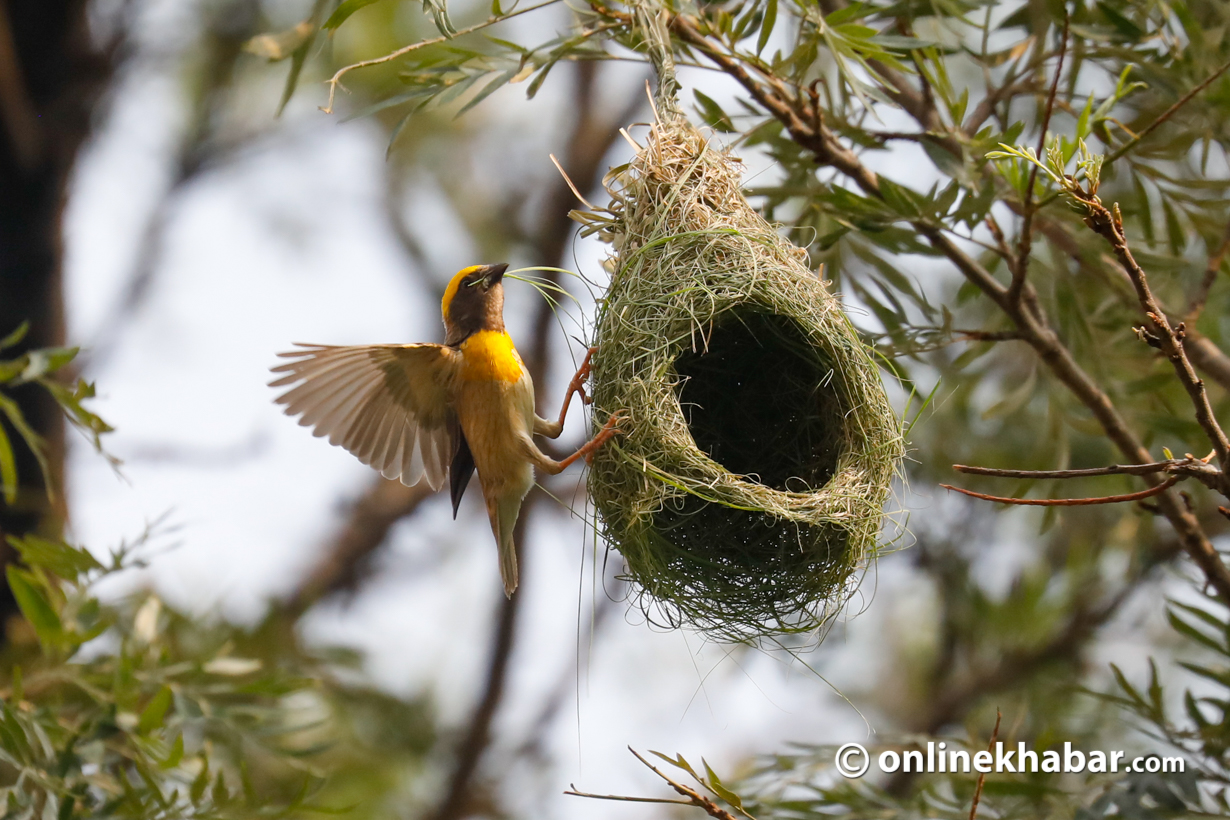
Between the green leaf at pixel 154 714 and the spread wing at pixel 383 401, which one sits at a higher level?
the spread wing at pixel 383 401

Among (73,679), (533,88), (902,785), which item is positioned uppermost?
(533,88)

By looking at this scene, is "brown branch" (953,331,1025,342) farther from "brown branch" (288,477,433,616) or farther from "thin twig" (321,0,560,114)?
"brown branch" (288,477,433,616)

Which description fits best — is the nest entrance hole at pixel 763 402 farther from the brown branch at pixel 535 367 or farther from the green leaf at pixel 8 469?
the brown branch at pixel 535 367

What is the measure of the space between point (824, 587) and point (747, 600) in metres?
0.17

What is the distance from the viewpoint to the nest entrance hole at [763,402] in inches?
90.2

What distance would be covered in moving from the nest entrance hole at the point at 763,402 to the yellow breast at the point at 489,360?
441 millimetres

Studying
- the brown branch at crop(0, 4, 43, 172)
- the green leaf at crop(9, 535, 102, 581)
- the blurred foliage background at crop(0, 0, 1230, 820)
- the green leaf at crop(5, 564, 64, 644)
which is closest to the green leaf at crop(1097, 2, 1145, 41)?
the blurred foliage background at crop(0, 0, 1230, 820)

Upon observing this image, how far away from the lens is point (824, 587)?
2.15 meters

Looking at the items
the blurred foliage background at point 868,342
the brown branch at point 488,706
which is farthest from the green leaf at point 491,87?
the brown branch at point 488,706

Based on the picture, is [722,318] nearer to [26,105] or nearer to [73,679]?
[73,679]

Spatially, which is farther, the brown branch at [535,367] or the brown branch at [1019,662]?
the brown branch at [1019,662]

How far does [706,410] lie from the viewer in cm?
241

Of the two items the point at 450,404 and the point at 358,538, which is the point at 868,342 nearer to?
the point at 450,404

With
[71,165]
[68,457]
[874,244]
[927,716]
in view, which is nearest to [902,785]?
[927,716]
